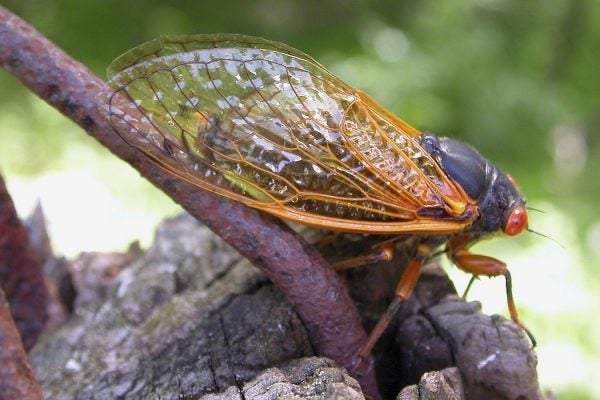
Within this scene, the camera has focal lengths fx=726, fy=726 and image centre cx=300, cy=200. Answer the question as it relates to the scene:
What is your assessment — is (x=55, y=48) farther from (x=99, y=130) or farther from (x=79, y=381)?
(x=79, y=381)

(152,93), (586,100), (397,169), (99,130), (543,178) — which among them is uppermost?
(586,100)

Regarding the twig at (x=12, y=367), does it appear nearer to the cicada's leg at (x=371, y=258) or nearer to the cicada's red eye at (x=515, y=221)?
the cicada's leg at (x=371, y=258)

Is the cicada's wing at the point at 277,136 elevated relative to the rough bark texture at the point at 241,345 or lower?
elevated

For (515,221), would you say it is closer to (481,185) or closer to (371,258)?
(481,185)

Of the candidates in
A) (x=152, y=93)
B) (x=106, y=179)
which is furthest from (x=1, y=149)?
(x=152, y=93)

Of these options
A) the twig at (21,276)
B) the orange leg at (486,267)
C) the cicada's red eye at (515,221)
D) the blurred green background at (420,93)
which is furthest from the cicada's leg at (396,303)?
the blurred green background at (420,93)

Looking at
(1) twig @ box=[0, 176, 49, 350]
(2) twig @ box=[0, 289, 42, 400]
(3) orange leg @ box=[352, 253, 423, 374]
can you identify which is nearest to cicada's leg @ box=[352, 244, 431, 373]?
(3) orange leg @ box=[352, 253, 423, 374]
